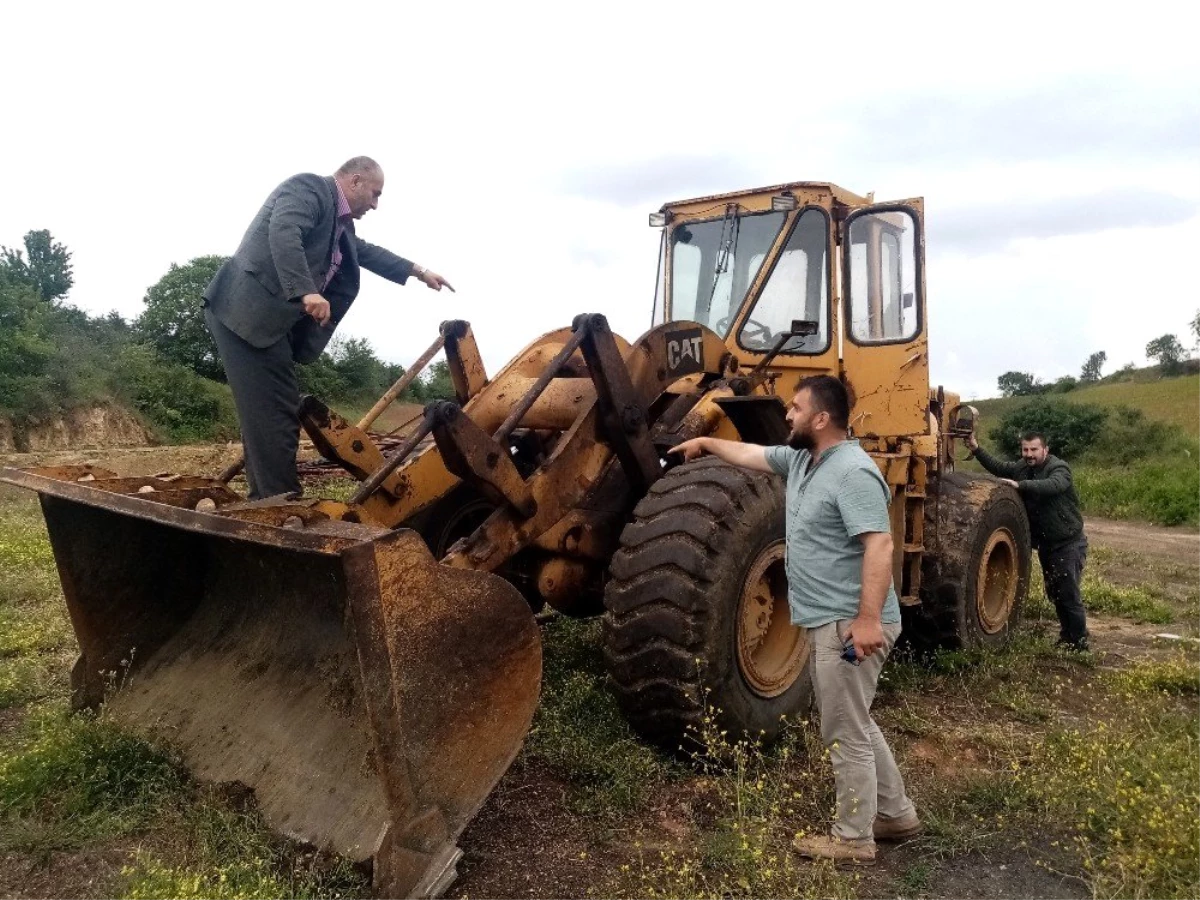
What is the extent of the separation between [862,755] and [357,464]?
8.32ft

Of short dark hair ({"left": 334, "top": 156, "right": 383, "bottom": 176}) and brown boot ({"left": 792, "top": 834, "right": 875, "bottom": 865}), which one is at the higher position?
short dark hair ({"left": 334, "top": 156, "right": 383, "bottom": 176})

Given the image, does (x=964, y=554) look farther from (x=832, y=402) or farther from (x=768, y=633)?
(x=832, y=402)

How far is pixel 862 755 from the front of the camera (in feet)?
11.6

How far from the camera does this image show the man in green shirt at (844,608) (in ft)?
11.2

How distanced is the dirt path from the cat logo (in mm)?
10169

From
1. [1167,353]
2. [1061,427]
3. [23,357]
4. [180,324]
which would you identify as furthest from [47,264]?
[1167,353]

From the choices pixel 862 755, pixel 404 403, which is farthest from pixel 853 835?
pixel 404 403

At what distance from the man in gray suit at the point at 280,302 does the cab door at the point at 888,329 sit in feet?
10.3

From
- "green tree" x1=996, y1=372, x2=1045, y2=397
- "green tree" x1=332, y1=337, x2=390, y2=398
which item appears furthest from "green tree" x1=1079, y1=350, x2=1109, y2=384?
"green tree" x1=332, y1=337, x2=390, y2=398

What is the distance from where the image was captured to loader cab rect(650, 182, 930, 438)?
609 cm

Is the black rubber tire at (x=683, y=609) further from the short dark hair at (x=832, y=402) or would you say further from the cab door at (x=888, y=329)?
the cab door at (x=888, y=329)

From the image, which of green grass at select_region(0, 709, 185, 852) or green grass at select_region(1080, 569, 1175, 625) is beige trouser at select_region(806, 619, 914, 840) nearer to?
green grass at select_region(0, 709, 185, 852)

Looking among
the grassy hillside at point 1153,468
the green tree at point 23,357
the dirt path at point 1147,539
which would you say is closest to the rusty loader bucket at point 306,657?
the dirt path at point 1147,539

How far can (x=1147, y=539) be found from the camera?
49.1 feet
